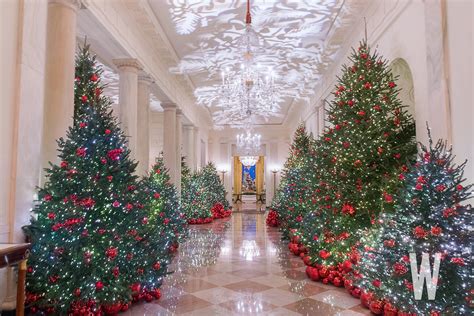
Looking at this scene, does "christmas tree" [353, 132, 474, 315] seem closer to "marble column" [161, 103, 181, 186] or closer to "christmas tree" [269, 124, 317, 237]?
"christmas tree" [269, 124, 317, 237]

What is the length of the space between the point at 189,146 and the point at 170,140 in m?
3.98

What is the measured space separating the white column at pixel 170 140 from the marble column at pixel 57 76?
604 cm

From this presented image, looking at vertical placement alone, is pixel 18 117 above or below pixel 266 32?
below

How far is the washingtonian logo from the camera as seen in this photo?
2756 mm

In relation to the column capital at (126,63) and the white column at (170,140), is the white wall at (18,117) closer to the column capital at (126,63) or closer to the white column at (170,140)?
the column capital at (126,63)

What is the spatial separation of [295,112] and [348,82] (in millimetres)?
10130

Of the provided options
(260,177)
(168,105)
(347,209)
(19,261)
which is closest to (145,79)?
(168,105)

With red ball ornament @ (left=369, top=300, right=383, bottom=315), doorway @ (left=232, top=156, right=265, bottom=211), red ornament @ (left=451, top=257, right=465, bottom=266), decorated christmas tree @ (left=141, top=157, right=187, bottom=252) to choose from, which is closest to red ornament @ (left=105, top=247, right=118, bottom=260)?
decorated christmas tree @ (left=141, top=157, right=187, bottom=252)

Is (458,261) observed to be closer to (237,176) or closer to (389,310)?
(389,310)

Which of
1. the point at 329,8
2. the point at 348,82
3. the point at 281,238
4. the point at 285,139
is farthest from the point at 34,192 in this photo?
the point at 285,139

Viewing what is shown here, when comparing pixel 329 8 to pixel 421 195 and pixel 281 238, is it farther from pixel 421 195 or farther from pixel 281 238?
pixel 281 238

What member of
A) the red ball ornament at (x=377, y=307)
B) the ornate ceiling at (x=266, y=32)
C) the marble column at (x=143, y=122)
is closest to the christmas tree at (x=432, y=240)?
the red ball ornament at (x=377, y=307)

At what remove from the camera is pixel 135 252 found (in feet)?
12.7

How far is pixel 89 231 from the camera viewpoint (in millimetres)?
3371
